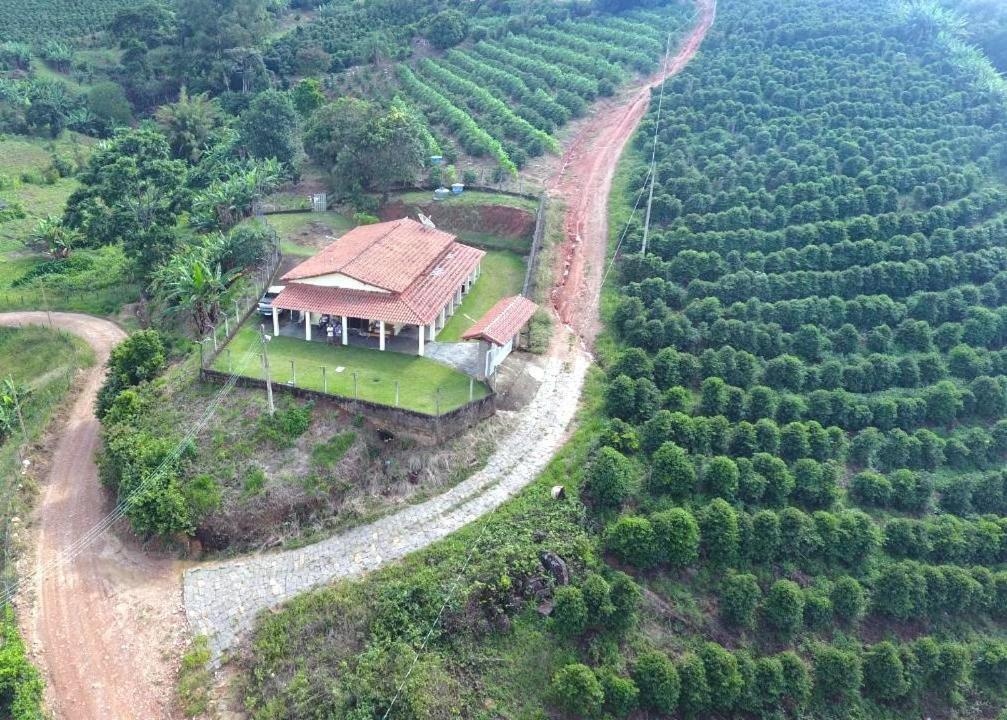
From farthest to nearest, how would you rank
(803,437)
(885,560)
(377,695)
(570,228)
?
(570,228), (803,437), (885,560), (377,695)

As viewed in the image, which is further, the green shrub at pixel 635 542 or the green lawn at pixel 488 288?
the green lawn at pixel 488 288

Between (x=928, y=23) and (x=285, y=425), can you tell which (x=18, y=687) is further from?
(x=928, y=23)

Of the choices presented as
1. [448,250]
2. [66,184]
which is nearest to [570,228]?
[448,250]

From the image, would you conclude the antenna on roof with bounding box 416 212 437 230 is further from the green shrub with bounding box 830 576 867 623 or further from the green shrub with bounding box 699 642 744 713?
the green shrub with bounding box 830 576 867 623

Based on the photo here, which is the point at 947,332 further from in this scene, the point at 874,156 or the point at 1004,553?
the point at 874,156

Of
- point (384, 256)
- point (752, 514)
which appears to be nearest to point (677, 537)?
point (752, 514)

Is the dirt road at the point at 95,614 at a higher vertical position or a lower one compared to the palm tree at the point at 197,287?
lower

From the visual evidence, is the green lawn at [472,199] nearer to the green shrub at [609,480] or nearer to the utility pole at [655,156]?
the utility pole at [655,156]

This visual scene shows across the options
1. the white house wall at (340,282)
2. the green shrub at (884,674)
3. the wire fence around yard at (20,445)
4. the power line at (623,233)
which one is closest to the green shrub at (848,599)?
the green shrub at (884,674)
